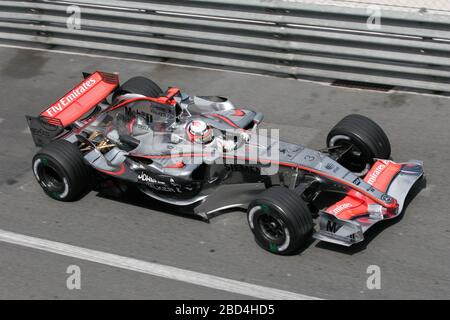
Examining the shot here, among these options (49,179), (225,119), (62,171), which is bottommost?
(49,179)

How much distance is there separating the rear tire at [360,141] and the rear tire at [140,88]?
2.78 m

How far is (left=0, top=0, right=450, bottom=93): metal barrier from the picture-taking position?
1115 centimetres

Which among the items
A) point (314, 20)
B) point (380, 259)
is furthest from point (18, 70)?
point (380, 259)

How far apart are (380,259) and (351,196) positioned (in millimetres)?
756

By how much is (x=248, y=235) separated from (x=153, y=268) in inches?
44.6

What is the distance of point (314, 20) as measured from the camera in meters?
11.6

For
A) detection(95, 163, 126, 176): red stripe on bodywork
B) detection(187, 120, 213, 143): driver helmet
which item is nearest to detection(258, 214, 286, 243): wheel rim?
detection(187, 120, 213, 143): driver helmet

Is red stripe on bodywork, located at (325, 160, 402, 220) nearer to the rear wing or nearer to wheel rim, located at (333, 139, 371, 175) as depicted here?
wheel rim, located at (333, 139, 371, 175)

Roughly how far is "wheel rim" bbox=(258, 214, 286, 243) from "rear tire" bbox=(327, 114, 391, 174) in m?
1.68

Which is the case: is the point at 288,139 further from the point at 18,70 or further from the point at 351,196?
the point at 18,70

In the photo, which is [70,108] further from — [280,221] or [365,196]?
[365,196]

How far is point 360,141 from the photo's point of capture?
30.3 feet

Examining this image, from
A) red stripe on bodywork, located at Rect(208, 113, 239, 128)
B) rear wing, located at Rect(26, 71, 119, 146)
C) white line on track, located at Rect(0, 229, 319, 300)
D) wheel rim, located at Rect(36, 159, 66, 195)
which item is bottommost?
white line on track, located at Rect(0, 229, 319, 300)

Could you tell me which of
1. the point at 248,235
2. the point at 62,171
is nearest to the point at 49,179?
the point at 62,171
